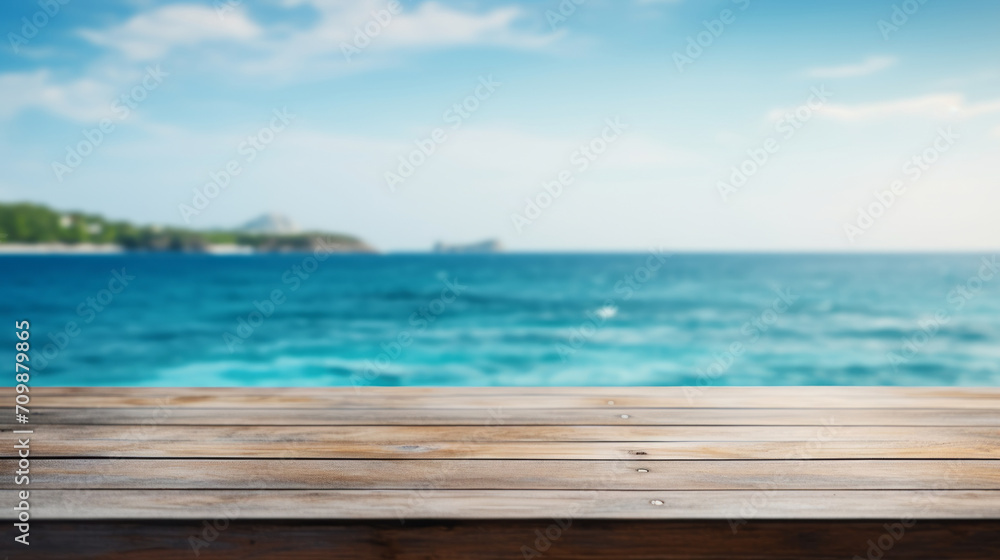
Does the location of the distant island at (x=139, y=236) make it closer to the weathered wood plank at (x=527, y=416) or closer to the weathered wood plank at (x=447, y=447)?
the weathered wood plank at (x=527, y=416)

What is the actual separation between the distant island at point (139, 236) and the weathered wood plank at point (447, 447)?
34158mm

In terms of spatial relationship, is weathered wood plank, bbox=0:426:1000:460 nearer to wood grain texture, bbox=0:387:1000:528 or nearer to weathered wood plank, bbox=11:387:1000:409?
wood grain texture, bbox=0:387:1000:528

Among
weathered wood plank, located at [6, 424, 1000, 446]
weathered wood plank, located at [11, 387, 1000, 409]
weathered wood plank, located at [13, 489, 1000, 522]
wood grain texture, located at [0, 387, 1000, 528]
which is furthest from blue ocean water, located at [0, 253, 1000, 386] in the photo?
weathered wood plank, located at [13, 489, 1000, 522]

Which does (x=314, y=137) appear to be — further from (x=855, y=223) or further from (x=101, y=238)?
(x=855, y=223)

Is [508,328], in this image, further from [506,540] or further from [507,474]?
[506,540]

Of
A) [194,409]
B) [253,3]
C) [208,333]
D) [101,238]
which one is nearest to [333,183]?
[253,3]

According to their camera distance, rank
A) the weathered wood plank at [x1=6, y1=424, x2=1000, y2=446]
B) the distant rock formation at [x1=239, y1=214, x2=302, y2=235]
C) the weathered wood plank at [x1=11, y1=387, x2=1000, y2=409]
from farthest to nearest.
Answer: the distant rock formation at [x1=239, y1=214, x2=302, y2=235] < the weathered wood plank at [x1=11, y1=387, x2=1000, y2=409] < the weathered wood plank at [x1=6, y1=424, x2=1000, y2=446]

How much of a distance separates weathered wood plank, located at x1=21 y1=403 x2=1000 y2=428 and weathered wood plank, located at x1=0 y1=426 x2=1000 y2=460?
107 mm

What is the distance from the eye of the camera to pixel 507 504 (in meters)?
1.05

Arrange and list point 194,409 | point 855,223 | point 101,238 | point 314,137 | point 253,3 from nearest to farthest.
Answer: point 194,409
point 855,223
point 253,3
point 314,137
point 101,238

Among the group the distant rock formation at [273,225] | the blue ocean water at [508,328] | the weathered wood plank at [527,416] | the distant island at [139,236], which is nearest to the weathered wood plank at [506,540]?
the weathered wood plank at [527,416]

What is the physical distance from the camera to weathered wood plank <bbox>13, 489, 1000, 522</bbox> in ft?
Result: 3.30

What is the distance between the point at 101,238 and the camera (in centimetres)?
3531

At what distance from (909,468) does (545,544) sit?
76 cm
